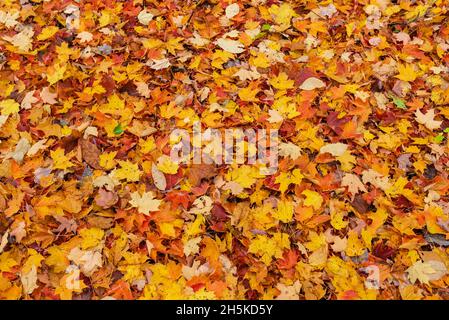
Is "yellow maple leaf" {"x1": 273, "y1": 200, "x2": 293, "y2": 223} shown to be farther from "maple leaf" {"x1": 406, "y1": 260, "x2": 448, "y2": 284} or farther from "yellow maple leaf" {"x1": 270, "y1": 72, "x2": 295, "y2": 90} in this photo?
"yellow maple leaf" {"x1": 270, "y1": 72, "x2": 295, "y2": 90}

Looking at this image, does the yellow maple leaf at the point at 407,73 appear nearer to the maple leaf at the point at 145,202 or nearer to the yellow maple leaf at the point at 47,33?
the maple leaf at the point at 145,202

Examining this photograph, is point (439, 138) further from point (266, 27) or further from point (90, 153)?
point (90, 153)

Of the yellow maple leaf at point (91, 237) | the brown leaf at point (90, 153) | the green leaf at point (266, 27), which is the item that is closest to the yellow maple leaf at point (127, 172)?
the brown leaf at point (90, 153)

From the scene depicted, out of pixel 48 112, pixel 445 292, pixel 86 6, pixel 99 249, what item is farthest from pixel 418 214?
pixel 86 6

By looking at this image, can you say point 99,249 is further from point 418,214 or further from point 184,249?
point 418,214

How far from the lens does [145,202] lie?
2.20 m

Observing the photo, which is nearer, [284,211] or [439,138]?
[284,211]

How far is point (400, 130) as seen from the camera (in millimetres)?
2496

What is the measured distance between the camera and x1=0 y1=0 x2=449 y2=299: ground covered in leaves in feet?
6.57

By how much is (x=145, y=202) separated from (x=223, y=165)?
1.62 ft

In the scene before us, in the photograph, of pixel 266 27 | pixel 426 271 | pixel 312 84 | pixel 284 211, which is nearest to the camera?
pixel 426 271

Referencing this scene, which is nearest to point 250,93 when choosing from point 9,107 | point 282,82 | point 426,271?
point 282,82

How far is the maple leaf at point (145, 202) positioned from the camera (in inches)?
85.5
